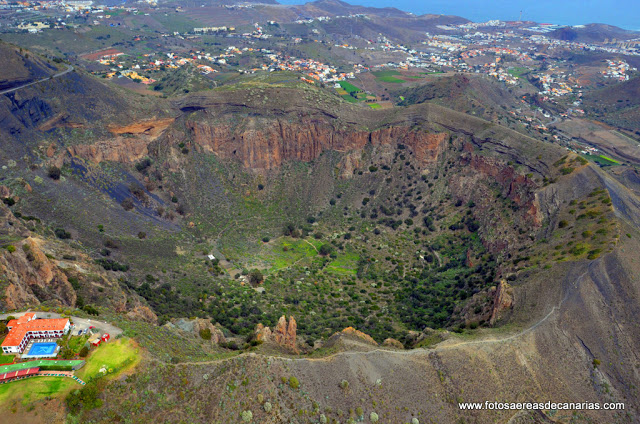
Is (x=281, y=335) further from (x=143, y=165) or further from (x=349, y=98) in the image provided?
(x=349, y=98)

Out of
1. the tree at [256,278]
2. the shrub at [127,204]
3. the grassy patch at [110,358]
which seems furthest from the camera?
the shrub at [127,204]

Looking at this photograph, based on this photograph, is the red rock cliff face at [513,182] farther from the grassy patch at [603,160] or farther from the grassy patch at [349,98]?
the grassy patch at [349,98]

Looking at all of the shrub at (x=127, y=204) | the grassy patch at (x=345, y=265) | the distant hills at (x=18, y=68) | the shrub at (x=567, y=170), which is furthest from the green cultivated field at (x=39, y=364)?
the shrub at (x=567, y=170)

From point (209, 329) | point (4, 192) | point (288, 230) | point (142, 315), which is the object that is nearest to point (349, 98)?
point (288, 230)

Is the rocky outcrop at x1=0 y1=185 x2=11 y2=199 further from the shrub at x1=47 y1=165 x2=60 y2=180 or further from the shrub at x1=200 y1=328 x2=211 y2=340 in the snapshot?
the shrub at x1=200 y1=328 x2=211 y2=340

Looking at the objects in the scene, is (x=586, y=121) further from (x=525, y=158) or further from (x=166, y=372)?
(x=166, y=372)

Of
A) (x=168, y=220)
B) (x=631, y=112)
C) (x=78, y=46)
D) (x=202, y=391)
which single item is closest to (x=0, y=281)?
(x=202, y=391)

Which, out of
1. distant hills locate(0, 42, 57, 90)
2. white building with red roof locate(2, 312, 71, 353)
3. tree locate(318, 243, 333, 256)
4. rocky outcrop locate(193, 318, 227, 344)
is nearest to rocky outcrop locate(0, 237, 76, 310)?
white building with red roof locate(2, 312, 71, 353)
